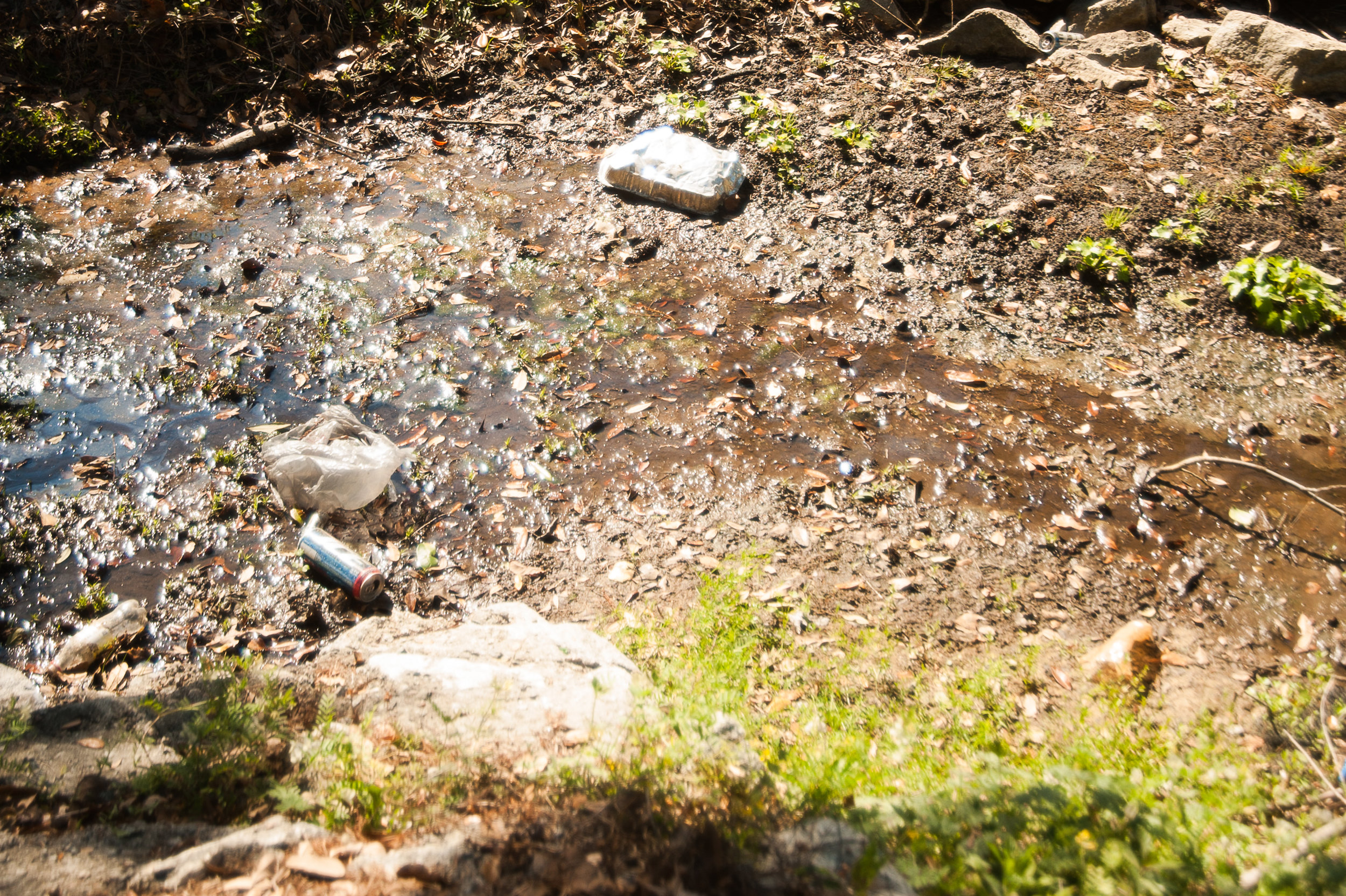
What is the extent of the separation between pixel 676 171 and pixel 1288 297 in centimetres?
412

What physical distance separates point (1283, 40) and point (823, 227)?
449 centimetres

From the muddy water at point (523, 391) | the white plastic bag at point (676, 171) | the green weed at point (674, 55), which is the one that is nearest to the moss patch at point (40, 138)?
the muddy water at point (523, 391)

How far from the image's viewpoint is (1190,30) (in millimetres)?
6906

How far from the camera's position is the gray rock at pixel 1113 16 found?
6.86 metres

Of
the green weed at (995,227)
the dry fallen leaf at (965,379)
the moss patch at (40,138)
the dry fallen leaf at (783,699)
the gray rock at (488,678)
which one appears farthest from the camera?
the moss patch at (40,138)

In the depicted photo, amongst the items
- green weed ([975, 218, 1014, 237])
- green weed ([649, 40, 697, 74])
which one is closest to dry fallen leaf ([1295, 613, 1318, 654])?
green weed ([975, 218, 1014, 237])

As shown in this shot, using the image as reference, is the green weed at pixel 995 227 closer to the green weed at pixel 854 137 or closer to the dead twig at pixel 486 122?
the green weed at pixel 854 137

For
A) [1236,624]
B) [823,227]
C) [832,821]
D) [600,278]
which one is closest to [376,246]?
[600,278]

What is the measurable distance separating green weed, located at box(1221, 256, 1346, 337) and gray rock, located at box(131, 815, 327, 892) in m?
5.67

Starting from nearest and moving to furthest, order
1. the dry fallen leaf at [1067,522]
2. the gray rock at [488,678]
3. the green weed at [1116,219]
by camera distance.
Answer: the gray rock at [488,678]
the dry fallen leaf at [1067,522]
the green weed at [1116,219]

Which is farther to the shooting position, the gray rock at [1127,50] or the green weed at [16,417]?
the gray rock at [1127,50]

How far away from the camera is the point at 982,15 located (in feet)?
22.1

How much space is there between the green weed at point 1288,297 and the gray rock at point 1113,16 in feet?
11.5

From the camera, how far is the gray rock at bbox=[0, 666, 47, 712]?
2703 mm
